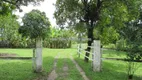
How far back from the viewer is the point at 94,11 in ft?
43.7

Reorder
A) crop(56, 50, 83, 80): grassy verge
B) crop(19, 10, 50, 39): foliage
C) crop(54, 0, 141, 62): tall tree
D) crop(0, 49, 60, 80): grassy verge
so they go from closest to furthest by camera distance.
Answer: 1. crop(0, 49, 60, 80): grassy verge
2. crop(56, 50, 83, 80): grassy verge
3. crop(19, 10, 50, 39): foliage
4. crop(54, 0, 141, 62): tall tree

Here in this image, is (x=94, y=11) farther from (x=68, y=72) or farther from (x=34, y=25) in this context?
(x=34, y=25)

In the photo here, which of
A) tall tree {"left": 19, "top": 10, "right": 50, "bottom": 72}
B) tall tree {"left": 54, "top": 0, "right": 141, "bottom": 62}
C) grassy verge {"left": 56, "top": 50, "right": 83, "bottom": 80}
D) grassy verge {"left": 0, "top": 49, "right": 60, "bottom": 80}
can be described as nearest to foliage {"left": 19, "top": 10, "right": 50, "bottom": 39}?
tall tree {"left": 19, "top": 10, "right": 50, "bottom": 72}

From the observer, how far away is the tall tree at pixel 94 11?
1320cm

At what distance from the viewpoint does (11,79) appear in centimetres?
731

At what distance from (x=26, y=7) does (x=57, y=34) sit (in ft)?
72.0

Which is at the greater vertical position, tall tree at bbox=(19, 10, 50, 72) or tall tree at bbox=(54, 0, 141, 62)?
tall tree at bbox=(54, 0, 141, 62)

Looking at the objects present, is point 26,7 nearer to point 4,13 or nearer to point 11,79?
point 4,13

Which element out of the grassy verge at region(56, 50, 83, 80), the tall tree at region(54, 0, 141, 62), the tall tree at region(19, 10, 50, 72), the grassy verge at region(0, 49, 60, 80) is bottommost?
the grassy verge at region(56, 50, 83, 80)

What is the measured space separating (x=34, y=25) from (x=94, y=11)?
5.92m

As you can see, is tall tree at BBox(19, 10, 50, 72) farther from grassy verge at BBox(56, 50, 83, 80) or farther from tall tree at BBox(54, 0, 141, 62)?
tall tree at BBox(54, 0, 141, 62)

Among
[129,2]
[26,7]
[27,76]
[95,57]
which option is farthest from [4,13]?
[129,2]

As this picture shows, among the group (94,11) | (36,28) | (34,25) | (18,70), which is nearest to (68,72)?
(18,70)

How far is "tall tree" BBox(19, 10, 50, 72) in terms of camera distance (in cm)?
827
